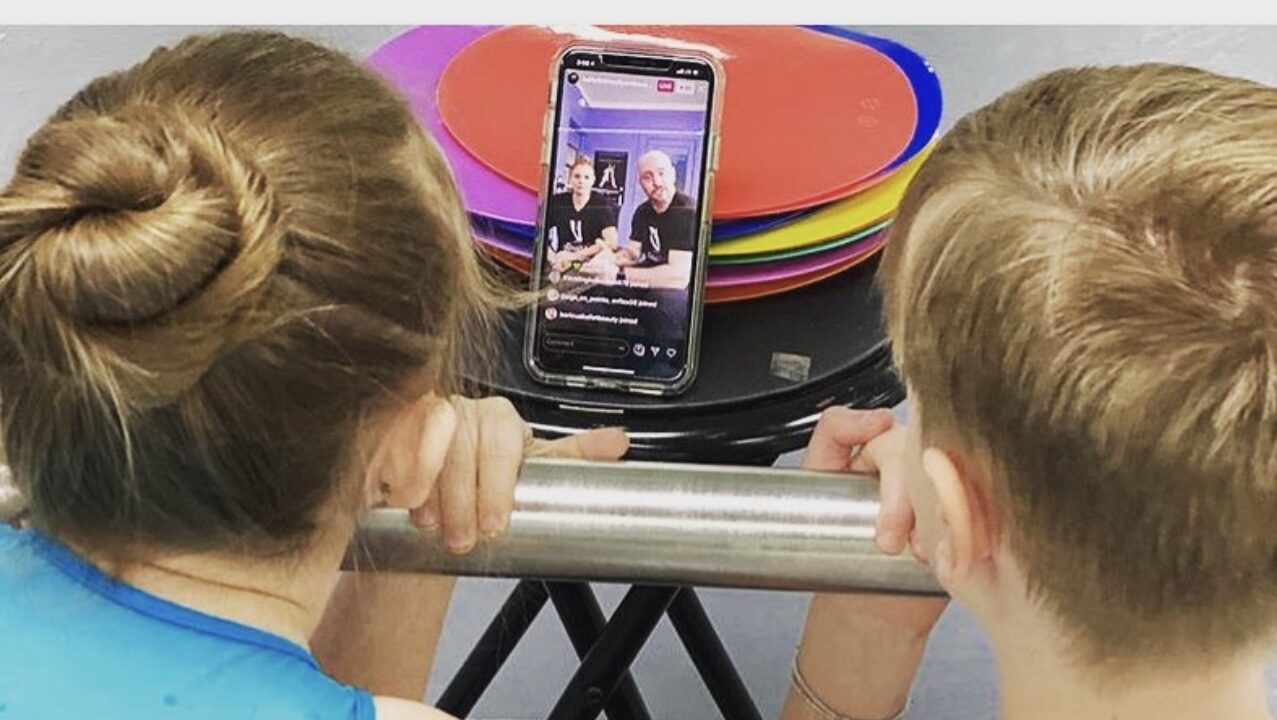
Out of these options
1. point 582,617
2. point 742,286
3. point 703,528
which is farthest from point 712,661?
point 703,528

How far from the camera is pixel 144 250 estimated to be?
53 cm

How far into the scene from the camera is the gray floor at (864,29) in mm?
1420

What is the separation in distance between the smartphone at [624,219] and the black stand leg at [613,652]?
8.1 inches

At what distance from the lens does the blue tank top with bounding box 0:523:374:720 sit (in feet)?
1.96

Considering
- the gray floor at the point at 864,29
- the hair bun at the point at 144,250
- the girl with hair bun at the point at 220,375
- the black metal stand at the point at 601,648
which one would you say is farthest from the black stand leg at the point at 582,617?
the hair bun at the point at 144,250

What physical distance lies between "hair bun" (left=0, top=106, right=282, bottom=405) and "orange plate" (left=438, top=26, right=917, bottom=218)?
1.12 feet

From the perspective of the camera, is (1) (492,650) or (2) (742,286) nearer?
(2) (742,286)

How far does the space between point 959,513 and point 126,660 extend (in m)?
0.32

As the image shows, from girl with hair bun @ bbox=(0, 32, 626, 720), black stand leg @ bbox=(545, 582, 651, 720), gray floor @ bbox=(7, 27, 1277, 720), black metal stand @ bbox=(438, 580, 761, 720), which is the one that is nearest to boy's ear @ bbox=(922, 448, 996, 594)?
girl with hair bun @ bbox=(0, 32, 626, 720)

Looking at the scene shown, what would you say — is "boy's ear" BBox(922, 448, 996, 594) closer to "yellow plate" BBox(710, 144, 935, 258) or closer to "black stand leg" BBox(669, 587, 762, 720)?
"yellow plate" BBox(710, 144, 935, 258)

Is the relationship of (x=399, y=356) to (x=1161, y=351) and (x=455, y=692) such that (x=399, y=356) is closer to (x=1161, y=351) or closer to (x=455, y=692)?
(x=1161, y=351)

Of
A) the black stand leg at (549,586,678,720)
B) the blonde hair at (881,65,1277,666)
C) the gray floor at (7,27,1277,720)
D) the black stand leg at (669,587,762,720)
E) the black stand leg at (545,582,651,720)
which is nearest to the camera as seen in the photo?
the blonde hair at (881,65,1277,666)

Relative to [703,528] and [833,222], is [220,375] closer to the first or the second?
[703,528]
